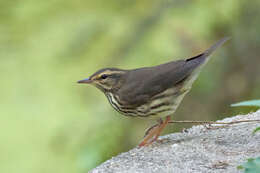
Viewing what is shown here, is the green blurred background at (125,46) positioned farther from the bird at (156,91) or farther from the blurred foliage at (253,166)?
the blurred foliage at (253,166)

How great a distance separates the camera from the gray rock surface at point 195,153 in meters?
3.86

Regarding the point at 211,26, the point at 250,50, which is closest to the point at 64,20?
the point at 211,26

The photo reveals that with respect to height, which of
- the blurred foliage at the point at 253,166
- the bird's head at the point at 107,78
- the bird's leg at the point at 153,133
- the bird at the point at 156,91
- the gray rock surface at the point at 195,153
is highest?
the bird's head at the point at 107,78

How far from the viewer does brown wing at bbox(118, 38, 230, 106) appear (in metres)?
5.05

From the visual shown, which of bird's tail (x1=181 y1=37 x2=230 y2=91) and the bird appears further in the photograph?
bird's tail (x1=181 y1=37 x2=230 y2=91)

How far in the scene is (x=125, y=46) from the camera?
6.14 m

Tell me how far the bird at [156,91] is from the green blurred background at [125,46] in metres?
0.77

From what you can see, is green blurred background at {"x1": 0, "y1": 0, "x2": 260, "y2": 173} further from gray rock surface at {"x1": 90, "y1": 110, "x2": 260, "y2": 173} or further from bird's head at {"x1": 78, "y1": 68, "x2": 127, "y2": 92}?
gray rock surface at {"x1": 90, "y1": 110, "x2": 260, "y2": 173}

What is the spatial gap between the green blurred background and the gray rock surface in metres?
1.27

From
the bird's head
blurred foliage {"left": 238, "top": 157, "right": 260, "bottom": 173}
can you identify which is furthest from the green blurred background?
blurred foliage {"left": 238, "top": 157, "right": 260, "bottom": 173}

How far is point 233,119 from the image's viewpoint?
16.3 feet

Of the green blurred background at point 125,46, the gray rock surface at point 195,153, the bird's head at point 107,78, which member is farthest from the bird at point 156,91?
the green blurred background at point 125,46

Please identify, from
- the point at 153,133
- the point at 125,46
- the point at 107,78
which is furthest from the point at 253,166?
the point at 125,46

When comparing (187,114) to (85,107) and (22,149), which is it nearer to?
(85,107)
